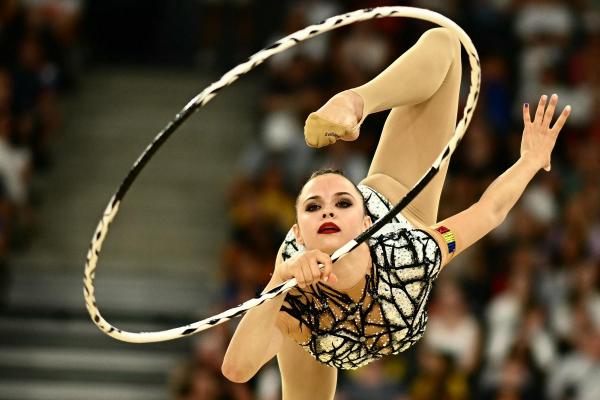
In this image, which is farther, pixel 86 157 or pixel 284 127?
pixel 86 157

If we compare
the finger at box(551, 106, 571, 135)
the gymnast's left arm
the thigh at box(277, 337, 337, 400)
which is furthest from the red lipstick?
the finger at box(551, 106, 571, 135)

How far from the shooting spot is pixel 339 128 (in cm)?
379

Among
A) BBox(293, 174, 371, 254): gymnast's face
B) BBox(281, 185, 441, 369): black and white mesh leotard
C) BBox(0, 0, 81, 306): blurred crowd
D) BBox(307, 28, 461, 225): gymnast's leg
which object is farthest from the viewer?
BBox(0, 0, 81, 306): blurred crowd

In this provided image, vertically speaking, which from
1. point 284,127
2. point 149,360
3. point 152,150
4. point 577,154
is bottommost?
point 152,150

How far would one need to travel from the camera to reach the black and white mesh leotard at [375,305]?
400 cm

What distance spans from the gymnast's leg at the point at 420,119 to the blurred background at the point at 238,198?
255 cm

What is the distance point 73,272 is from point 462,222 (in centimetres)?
506

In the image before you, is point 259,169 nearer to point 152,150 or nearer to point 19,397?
point 19,397

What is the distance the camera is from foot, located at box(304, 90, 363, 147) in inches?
149

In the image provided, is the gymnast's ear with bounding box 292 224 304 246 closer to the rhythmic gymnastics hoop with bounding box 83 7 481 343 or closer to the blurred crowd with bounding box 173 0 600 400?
the rhythmic gymnastics hoop with bounding box 83 7 481 343

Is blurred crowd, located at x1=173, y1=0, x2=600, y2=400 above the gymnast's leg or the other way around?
above

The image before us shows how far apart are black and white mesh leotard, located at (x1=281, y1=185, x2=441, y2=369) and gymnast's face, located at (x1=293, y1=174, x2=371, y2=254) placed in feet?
0.55

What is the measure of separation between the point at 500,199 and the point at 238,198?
462cm

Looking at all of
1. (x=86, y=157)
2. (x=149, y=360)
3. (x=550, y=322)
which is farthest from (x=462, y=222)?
(x=86, y=157)
